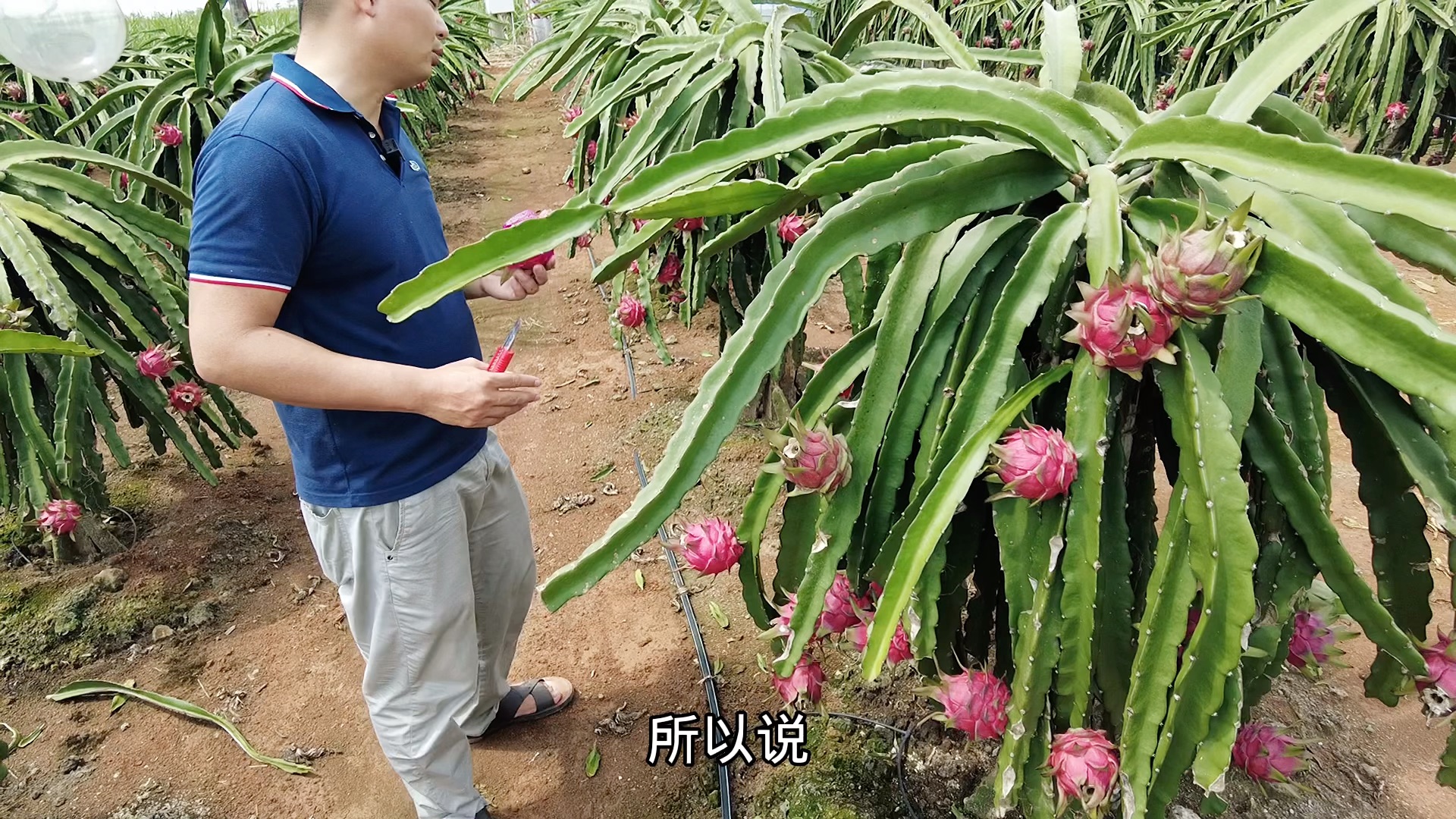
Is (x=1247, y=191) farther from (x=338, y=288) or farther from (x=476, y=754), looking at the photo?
(x=476, y=754)

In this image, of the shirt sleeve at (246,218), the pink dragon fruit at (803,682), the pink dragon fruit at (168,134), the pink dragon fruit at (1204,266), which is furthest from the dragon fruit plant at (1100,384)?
the pink dragon fruit at (168,134)

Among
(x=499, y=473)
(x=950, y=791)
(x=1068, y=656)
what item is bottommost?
(x=950, y=791)

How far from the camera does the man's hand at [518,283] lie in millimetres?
1477

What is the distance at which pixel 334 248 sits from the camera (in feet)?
3.98

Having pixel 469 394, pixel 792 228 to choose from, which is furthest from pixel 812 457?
pixel 792 228

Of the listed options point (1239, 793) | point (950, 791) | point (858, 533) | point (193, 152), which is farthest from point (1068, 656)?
point (193, 152)

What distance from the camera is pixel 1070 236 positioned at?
0.91 m

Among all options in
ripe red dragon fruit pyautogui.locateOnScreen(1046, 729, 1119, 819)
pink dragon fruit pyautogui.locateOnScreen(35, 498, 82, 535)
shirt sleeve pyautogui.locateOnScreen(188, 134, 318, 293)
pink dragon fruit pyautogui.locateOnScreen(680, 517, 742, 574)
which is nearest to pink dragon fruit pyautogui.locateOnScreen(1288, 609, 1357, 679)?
ripe red dragon fruit pyautogui.locateOnScreen(1046, 729, 1119, 819)

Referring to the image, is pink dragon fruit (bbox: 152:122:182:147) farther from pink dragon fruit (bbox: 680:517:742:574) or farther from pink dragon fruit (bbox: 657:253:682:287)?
pink dragon fruit (bbox: 680:517:742:574)

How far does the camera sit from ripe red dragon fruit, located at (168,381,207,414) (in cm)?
220

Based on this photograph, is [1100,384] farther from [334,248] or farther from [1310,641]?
[334,248]

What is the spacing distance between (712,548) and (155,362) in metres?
1.78

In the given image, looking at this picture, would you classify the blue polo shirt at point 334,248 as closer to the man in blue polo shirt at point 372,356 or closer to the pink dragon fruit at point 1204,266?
the man in blue polo shirt at point 372,356

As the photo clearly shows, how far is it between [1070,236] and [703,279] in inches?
53.1
